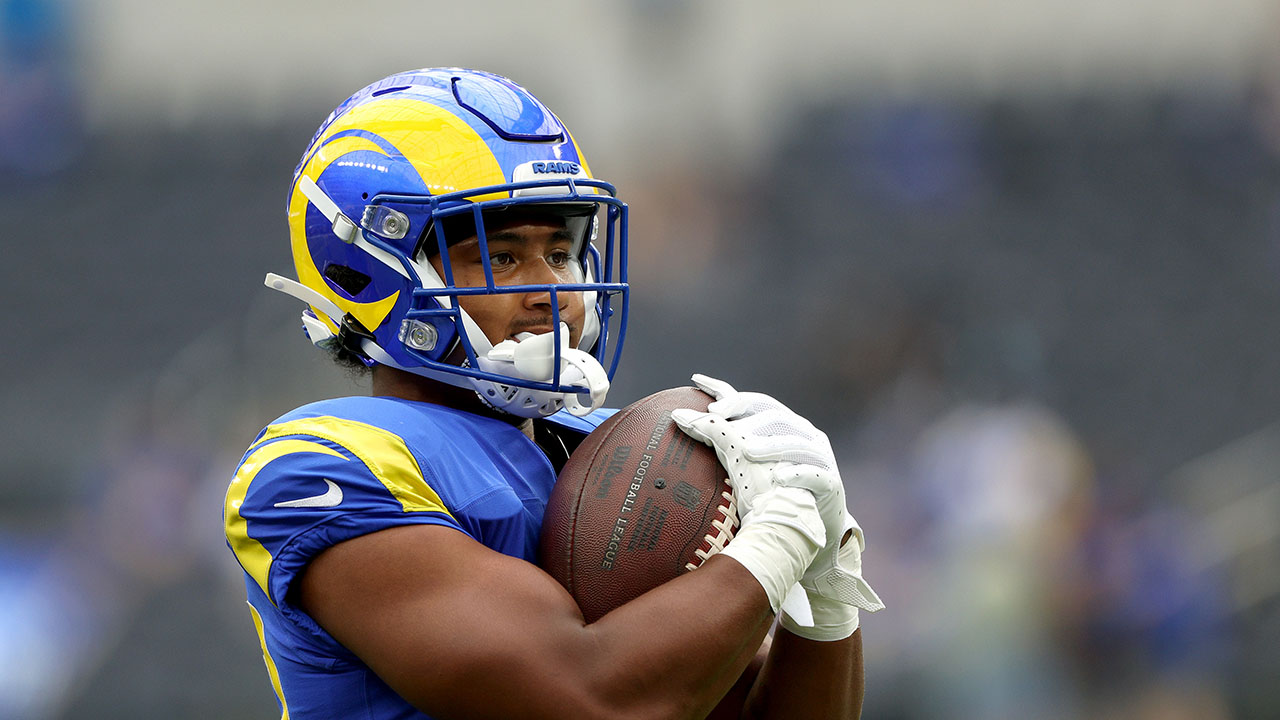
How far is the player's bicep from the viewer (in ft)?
4.57

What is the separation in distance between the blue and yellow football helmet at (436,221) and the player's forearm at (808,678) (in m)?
0.47

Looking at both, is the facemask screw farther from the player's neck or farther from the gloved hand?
the gloved hand

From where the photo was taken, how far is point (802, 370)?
6.23m

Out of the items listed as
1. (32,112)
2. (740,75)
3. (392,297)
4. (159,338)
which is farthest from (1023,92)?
(392,297)

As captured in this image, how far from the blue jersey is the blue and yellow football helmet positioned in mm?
109

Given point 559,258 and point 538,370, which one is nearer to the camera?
point 538,370

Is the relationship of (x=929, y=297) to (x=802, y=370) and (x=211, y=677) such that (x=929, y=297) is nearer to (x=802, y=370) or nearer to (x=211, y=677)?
(x=802, y=370)

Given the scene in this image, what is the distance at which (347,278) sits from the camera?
6.15 ft

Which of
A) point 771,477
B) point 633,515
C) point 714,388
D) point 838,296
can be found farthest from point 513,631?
point 838,296

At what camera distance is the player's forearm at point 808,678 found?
5.96ft

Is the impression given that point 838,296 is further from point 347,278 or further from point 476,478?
point 476,478

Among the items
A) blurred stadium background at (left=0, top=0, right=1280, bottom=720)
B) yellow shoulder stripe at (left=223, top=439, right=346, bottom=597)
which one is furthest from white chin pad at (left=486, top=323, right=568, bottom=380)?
blurred stadium background at (left=0, top=0, right=1280, bottom=720)

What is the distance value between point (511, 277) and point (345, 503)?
1.57 ft

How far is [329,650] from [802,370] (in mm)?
4831
